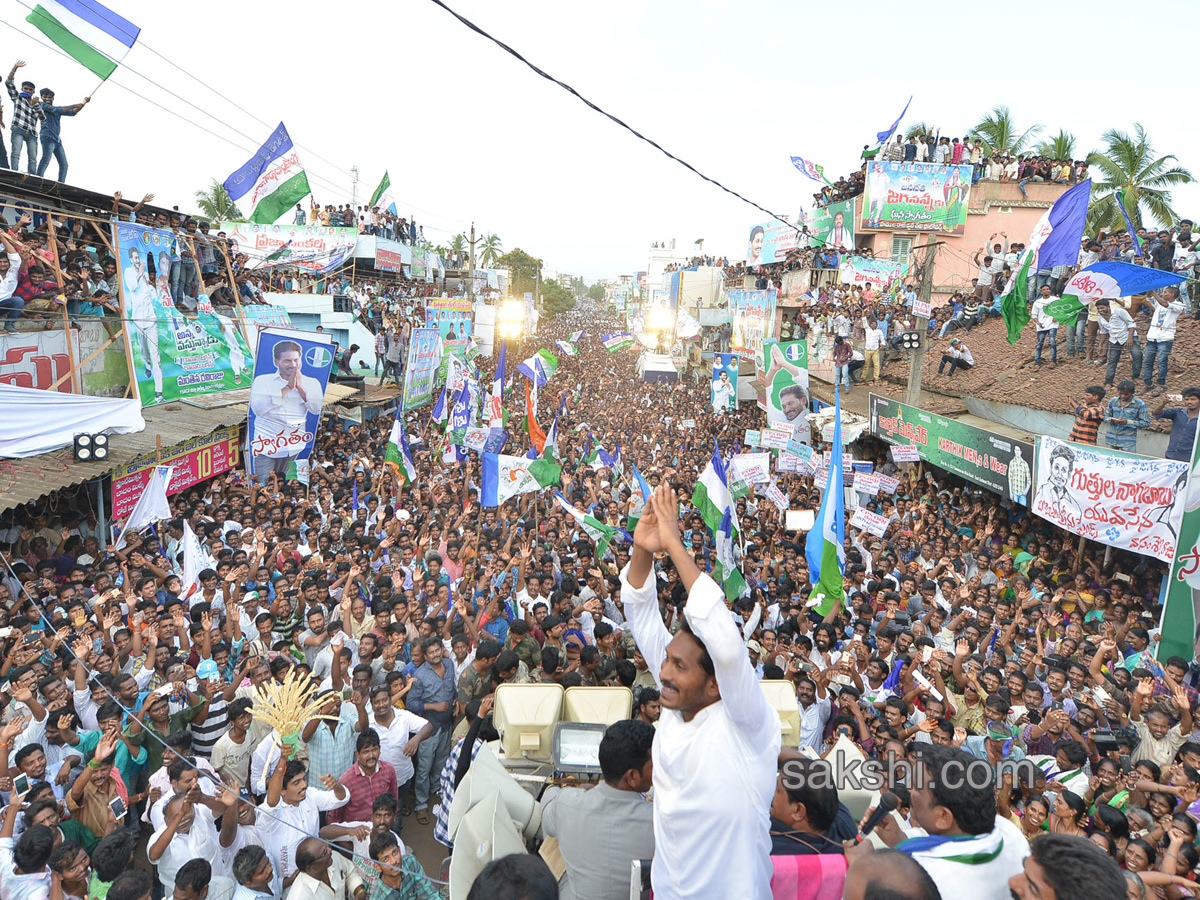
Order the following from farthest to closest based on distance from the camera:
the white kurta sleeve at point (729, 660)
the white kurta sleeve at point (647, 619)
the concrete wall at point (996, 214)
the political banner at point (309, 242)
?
the political banner at point (309, 242) < the concrete wall at point (996, 214) < the white kurta sleeve at point (647, 619) < the white kurta sleeve at point (729, 660)

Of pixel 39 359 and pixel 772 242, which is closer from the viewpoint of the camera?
pixel 39 359

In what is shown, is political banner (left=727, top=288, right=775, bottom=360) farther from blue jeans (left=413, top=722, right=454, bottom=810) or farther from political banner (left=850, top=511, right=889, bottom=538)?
blue jeans (left=413, top=722, right=454, bottom=810)

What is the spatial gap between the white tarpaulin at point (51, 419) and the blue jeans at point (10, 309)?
1.70 metres

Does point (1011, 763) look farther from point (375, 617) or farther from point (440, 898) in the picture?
point (375, 617)

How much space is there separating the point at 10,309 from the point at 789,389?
11452 mm

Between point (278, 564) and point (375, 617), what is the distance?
2.22 meters

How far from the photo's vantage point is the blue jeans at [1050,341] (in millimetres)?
14047

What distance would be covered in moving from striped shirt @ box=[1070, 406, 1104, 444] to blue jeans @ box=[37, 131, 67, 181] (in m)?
15.1

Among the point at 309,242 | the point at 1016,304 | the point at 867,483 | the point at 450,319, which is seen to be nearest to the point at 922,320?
the point at 1016,304

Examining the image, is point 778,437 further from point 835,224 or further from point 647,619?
point 835,224

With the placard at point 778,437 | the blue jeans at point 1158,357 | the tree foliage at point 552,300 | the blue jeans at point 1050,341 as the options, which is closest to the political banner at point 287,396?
the placard at point 778,437

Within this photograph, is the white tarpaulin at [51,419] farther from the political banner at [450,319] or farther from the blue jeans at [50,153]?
the political banner at [450,319]

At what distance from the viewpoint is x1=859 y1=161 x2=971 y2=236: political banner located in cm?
2375

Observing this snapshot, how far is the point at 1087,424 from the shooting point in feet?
31.6
